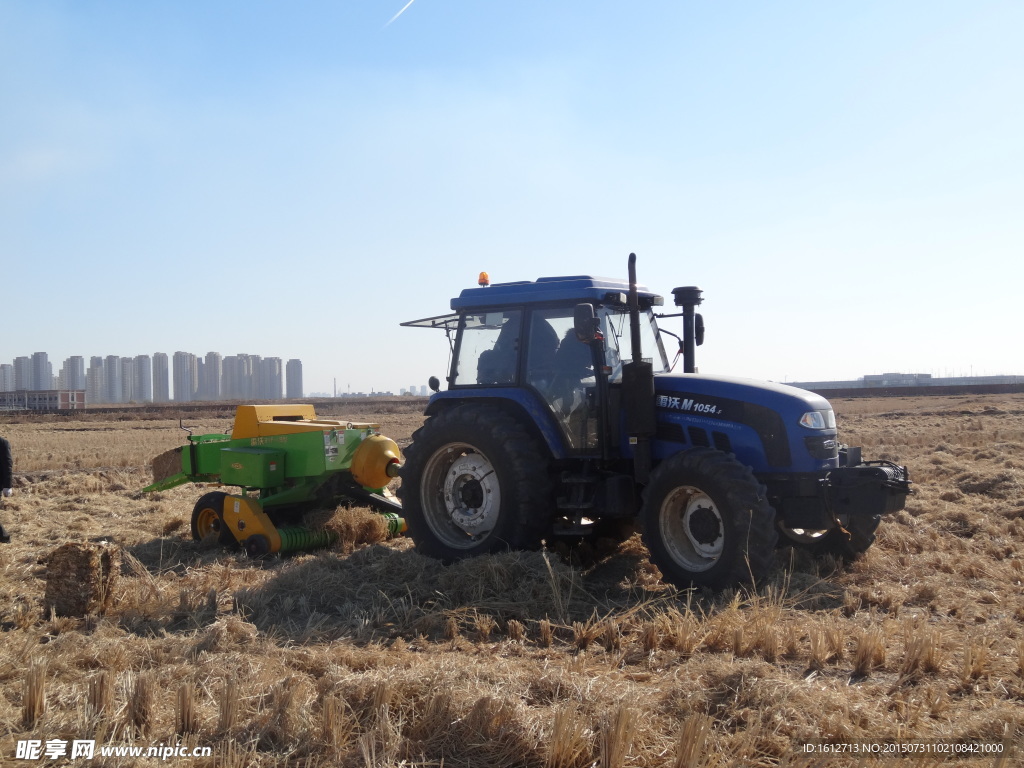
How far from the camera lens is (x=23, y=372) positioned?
12544 cm

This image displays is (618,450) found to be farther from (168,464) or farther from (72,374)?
(72,374)

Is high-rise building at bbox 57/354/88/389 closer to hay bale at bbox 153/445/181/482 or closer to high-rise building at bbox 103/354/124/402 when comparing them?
high-rise building at bbox 103/354/124/402

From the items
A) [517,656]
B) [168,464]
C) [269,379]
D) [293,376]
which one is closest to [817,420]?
[517,656]

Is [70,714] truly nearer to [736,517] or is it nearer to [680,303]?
[736,517]

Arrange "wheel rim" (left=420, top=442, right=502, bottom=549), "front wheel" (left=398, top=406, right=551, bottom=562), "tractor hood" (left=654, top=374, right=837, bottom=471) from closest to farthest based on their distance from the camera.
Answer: "tractor hood" (left=654, top=374, right=837, bottom=471), "front wheel" (left=398, top=406, right=551, bottom=562), "wheel rim" (left=420, top=442, right=502, bottom=549)

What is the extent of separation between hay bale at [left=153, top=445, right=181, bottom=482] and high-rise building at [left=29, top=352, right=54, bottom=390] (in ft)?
427

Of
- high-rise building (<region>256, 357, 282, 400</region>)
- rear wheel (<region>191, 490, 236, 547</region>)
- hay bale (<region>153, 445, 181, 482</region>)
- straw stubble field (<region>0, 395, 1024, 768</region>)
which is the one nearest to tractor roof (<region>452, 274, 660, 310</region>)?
straw stubble field (<region>0, 395, 1024, 768</region>)

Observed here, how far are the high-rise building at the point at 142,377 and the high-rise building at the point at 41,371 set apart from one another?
37.8ft

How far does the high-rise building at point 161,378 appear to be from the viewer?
132000 mm

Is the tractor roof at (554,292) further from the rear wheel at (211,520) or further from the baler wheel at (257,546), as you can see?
the rear wheel at (211,520)

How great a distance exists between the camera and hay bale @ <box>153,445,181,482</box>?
9961 mm

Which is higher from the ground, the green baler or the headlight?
the headlight

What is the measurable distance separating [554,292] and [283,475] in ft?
11.8

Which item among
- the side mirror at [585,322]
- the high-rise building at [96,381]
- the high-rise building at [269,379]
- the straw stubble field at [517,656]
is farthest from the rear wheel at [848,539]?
the high-rise building at [96,381]
